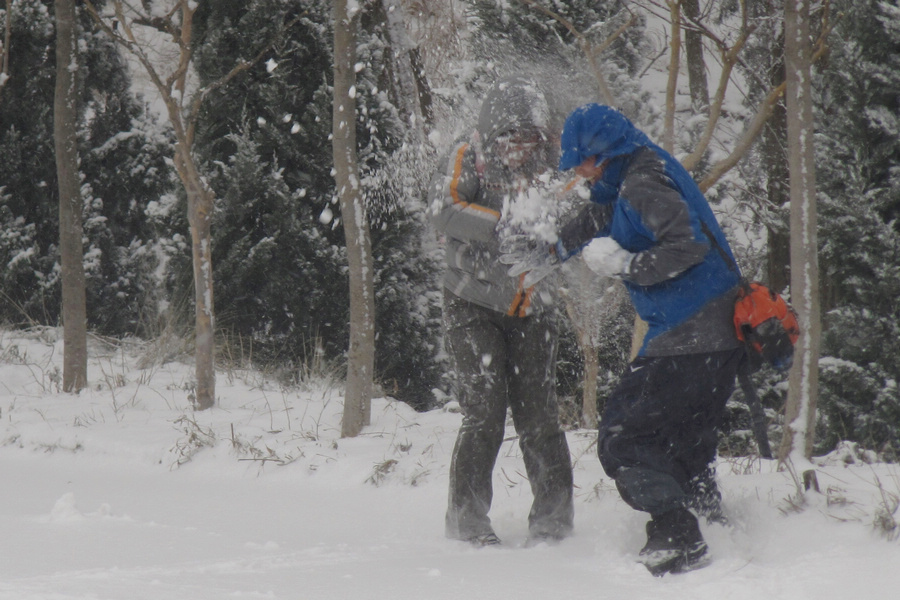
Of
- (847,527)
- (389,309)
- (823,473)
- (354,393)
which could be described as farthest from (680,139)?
(847,527)

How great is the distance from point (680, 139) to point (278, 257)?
4.71m

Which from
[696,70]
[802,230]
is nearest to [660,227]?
[802,230]

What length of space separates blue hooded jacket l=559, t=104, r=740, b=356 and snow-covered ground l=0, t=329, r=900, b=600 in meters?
0.72

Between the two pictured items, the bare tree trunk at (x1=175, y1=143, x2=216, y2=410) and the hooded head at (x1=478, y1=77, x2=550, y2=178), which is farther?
the bare tree trunk at (x1=175, y1=143, x2=216, y2=410)

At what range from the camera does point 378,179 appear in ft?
28.2

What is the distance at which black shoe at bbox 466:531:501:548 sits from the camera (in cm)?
295

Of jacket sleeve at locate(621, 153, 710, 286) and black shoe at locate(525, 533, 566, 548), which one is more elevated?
jacket sleeve at locate(621, 153, 710, 286)

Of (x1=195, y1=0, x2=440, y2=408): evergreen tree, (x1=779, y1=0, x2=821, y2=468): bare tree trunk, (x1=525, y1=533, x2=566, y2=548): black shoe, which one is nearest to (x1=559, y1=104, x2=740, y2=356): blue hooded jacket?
(x1=525, y1=533, x2=566, y2=548): black shoe

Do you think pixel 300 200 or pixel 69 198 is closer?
pixel 69 198

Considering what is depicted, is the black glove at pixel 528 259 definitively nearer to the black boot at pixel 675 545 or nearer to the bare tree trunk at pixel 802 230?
the black boot at pixel 675 545

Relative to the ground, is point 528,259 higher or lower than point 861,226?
lower

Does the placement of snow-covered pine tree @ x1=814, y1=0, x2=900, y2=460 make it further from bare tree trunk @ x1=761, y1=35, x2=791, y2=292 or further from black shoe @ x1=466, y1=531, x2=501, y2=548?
black shoe @ x1=466, y1=531, x2=501, y2=548

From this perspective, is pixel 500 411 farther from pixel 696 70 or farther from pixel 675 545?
pixel 696 70

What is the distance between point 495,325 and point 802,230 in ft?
7.14
